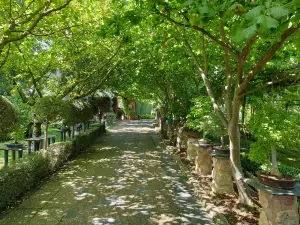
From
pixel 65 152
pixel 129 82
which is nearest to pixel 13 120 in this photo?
pixel 65 152

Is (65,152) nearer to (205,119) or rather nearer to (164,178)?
(164,178)

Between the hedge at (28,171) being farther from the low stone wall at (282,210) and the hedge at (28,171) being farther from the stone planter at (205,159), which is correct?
the low stone wall at (282,210)

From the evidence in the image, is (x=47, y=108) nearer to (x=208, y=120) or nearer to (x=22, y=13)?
(x=22, y=13)

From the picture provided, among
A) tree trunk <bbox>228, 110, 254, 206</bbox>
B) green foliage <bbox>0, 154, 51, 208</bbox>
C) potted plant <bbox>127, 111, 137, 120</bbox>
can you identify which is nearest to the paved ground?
green foliage <bbox>0, 154, 51, 208</bbox>

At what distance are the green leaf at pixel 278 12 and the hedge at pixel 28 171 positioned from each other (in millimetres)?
6498

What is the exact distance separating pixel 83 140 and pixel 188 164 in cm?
707

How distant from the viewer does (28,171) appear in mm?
7734

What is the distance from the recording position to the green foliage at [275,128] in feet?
15.9

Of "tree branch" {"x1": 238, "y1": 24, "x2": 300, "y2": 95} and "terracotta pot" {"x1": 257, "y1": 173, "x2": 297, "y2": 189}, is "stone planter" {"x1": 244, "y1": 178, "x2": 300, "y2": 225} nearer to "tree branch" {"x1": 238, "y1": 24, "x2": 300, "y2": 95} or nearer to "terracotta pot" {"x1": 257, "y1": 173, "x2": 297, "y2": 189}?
"terracotta pot" {"x1": 257, "y1": 173, "x2": 297, "y2": 189}

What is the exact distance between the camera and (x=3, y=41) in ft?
18.9

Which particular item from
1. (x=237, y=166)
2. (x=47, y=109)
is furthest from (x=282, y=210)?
(x=47, y=109)

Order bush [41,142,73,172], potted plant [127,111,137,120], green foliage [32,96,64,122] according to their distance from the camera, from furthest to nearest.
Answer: potted plant [127,111,137,120]
green foliage [32,96,64,122]
bush [41,142,73,172]

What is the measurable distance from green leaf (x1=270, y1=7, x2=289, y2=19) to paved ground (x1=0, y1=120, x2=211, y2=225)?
4829 millimetres

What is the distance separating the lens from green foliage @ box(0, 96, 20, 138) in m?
7.24
